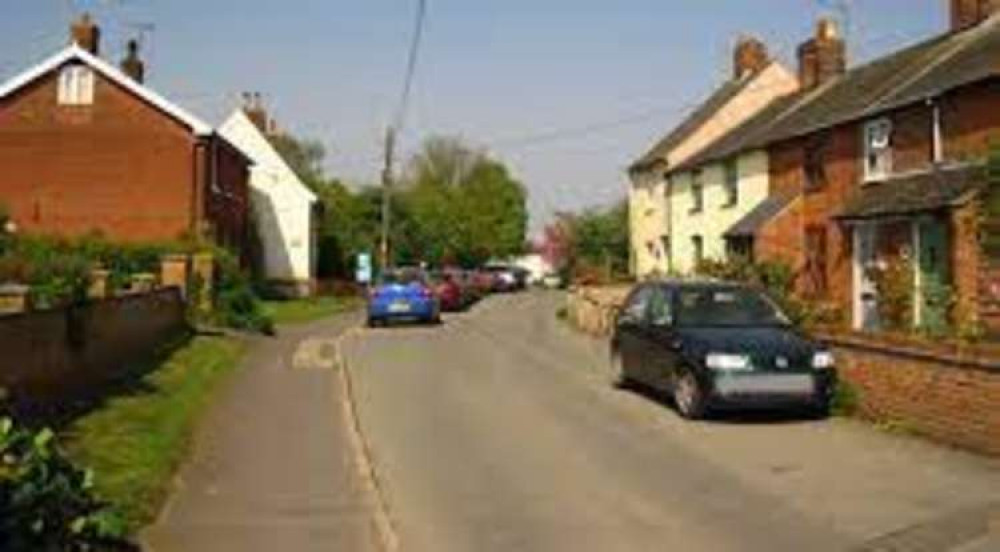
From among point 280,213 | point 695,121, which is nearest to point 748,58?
point 695,121

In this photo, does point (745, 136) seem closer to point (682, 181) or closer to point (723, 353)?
point (682, 181)

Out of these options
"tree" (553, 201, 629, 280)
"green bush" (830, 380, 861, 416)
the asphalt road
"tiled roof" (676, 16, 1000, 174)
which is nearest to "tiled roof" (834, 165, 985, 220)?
"tiled roof" (676, 16, 1000, 174)

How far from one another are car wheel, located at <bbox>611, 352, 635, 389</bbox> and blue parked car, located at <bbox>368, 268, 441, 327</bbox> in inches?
659

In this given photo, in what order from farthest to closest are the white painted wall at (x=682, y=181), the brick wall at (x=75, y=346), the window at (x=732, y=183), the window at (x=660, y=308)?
the white painted wall at (x=682, y=181)
the window at (x=732, y=183)
the window at (x=660, y=308)
the brick wall at (x=75, y=346)

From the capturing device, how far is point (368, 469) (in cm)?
1345

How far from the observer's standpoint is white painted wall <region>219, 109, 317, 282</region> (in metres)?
63.6

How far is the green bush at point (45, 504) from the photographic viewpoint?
8.42 meters

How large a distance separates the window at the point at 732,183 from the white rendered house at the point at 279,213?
22.7m

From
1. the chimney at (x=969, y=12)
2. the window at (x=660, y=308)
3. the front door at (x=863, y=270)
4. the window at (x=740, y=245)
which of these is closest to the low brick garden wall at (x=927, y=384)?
the window at (x=660, y=308)

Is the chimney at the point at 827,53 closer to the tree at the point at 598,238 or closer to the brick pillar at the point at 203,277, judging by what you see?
the brick pillar at the point at 203,277

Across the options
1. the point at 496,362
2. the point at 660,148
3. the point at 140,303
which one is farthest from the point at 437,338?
the point at 660,148

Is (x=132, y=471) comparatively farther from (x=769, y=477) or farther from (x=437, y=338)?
(x=437, y=338)

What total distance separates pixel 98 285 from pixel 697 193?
30272 millimetres

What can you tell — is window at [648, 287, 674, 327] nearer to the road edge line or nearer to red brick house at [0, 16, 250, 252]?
the road edge line
